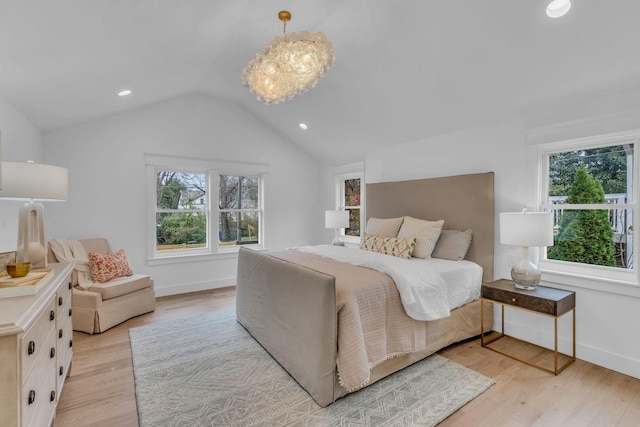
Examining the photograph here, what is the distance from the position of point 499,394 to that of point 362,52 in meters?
3.02

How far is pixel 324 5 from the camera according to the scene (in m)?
2.55

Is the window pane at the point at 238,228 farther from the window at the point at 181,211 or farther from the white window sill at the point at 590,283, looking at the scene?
the white window sill at the point at 590,283

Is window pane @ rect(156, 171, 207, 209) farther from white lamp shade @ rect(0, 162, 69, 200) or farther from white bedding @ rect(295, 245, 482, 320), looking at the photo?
white bedding @ rect(295, 245, 482, 320)

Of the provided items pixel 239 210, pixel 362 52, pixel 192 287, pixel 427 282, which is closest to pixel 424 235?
pixel 427 282

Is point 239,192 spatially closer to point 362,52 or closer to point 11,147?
point 11,147

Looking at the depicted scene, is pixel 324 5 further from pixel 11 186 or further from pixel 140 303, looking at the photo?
pixel 140 303

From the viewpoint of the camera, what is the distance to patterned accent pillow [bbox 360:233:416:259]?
328 cm

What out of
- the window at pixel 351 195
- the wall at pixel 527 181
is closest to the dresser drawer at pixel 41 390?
the wall at pixel 527 181

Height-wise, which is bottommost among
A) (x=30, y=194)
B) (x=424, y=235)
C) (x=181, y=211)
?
(x=424, y=235)

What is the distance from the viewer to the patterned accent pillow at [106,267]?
3.48 m

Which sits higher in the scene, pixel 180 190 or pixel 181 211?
pixel 180 190

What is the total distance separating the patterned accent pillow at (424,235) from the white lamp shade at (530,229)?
30.6 inches

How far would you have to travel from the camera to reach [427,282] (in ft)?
8.30

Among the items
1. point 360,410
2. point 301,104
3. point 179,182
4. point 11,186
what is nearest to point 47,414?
point 11,186
